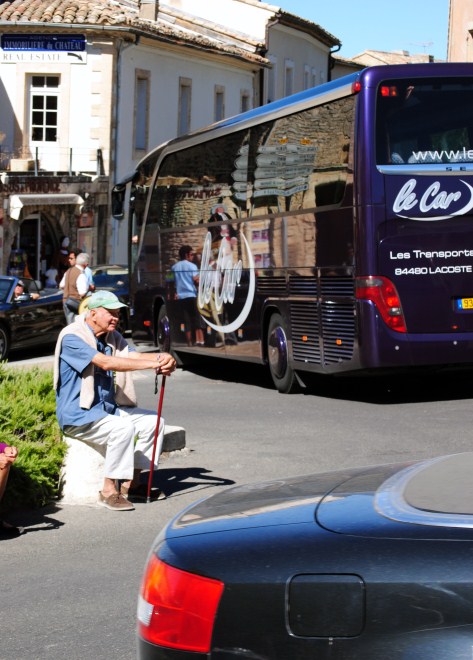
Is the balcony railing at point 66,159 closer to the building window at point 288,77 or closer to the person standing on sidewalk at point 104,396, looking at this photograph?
the building window at point 288,77

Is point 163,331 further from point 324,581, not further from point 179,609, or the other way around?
point 324,581

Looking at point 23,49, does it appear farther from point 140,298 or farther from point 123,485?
point 123,485

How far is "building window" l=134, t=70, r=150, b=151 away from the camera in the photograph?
44.6m

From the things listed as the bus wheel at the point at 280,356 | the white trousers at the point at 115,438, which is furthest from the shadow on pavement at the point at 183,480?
the bus wheel at the point at 280,356

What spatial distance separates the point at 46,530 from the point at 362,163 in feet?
22.5

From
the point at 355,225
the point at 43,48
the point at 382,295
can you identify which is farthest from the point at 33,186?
the point at 382,295

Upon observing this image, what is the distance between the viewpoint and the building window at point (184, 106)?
156 feet

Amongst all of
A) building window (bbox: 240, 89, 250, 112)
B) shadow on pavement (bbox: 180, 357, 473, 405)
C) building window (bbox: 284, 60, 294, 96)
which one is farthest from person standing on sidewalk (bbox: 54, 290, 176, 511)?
building window (bbox: 284, 60, 294, 96)

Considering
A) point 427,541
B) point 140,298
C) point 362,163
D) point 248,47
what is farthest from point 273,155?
point 248,47

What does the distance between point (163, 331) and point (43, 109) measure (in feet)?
75.3

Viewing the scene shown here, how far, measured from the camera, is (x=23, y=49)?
39719 mm

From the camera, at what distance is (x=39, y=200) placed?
38594 mm

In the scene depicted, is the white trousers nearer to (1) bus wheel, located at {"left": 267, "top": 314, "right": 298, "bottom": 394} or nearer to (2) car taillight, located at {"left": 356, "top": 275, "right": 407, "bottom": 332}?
(2) car taillight, located at {"left": 356, "top": 275, "right": 407, "bottom": 332}

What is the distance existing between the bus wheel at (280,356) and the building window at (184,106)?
3143 cm
